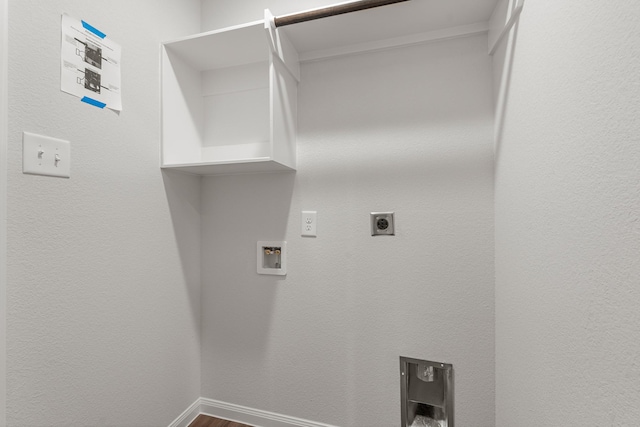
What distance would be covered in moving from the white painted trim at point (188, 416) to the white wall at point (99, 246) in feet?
0.13

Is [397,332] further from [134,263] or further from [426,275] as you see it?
[134,263]

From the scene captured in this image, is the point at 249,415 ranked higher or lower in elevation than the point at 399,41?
lower

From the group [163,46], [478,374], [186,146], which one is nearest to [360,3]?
[163,46]

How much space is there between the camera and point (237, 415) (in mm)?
1550

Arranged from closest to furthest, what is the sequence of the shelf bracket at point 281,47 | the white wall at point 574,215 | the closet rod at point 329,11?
the white wall at point 574,215, the closet rod at point 329,11, the shelf bracket at point 281,47

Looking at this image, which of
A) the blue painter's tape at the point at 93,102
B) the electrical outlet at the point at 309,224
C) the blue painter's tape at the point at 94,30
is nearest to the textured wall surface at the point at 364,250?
the electrical outlet at the point at 309,224

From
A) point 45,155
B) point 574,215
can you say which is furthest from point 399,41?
point 45,155

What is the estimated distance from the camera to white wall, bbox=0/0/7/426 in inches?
31.0

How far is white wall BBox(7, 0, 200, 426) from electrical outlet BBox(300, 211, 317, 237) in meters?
0.60

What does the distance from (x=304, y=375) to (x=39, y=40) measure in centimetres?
163

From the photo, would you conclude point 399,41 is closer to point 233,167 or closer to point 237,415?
point 233,167

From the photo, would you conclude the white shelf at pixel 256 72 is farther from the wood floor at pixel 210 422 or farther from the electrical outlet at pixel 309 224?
the wood floor at pixel 210 422

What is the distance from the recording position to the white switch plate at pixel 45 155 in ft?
2.76

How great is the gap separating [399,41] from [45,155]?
1.38 meters
